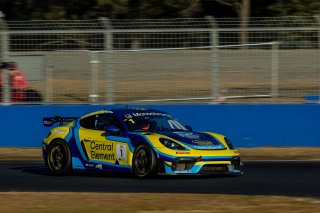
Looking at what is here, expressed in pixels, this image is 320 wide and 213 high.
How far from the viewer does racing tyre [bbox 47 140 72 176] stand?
13.8 meters

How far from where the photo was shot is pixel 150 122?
13.5m

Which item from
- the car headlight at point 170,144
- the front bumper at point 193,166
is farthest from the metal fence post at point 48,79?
the front bumper at point 193,166

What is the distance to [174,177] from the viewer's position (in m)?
13.1

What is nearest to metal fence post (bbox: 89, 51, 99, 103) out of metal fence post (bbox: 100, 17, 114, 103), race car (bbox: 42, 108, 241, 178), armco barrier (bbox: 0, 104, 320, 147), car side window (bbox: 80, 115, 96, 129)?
metal fence post (bbox: 100, 17, 114, 103)

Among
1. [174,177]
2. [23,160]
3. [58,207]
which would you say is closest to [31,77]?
[23,160]

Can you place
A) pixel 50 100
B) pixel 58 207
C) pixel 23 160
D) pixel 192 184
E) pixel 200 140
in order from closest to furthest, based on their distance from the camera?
pixel 58 207
pixel 192 184
pixel 200 140
pixel 23 160
pixel 50 100

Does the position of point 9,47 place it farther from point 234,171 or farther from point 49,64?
point 234,171

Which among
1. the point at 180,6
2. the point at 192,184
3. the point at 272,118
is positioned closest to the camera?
the point at 192,184

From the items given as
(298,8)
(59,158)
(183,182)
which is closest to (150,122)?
(183,182)

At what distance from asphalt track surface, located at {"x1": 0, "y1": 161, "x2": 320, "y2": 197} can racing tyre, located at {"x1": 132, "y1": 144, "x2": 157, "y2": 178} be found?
0.13 m

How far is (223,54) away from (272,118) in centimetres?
196

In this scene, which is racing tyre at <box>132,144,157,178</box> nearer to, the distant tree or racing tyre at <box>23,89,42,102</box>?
racing tyre at <box>23,89,42,102</box>

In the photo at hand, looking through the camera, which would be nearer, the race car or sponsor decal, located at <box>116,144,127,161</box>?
the race car

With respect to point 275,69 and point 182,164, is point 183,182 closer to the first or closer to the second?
point 182,164
